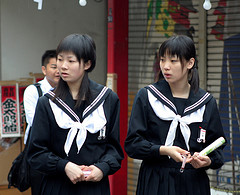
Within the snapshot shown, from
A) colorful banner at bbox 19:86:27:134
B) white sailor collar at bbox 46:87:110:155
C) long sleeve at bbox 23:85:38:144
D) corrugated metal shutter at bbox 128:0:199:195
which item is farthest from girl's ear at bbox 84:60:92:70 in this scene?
colorful banner at bbox 19:86:27:134

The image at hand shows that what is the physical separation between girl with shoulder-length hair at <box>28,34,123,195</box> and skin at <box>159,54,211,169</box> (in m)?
0.43

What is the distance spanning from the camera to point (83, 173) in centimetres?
333

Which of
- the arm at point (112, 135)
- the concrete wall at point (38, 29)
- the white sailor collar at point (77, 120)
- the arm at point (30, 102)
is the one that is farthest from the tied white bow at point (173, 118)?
the concrete wall at point (38, 29)

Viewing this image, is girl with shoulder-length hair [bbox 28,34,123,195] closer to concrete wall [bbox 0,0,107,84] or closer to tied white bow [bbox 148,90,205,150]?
tied white bow [bbox 148,90,205,150]

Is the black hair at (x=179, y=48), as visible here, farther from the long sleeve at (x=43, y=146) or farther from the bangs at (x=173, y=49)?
the long sleeve at (x=43, y=146)

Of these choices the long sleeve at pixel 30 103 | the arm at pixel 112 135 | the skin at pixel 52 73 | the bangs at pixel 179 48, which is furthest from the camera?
the skin at pixel 52 73

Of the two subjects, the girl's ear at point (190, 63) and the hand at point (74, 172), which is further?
the girl's ear at point (190, 63)

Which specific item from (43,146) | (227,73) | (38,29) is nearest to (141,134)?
(43,146)

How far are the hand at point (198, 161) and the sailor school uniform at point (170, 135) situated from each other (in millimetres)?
155

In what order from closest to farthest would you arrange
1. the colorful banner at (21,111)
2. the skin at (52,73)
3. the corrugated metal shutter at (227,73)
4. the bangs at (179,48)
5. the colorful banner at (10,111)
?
1. the bangs at (179,48)
2. the skin at (52,73)
3. the corrugated metal shutter at (227,73)
4. the colorful banner at (10,111)
5. the colorful banner at (21,111)

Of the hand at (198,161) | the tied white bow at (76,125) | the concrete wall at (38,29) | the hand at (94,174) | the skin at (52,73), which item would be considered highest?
the concrete wall at (38,29)

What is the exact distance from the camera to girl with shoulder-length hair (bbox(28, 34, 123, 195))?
345 centimetres

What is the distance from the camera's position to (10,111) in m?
6.56

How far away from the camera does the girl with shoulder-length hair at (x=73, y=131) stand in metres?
3.45
